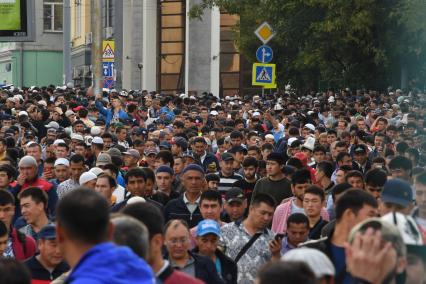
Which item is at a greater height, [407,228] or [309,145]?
[407,228]

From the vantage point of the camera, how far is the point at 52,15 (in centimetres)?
8025

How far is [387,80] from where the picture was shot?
38.3m

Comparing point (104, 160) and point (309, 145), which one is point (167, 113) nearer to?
point (309, 145)

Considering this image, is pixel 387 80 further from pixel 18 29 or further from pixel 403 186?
pixel 403 186

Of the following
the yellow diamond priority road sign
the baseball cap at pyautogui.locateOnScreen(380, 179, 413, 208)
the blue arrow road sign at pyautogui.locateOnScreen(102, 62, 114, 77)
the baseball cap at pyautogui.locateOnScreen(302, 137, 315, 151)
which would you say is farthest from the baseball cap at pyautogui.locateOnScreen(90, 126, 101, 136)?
the blue arrow road sign at pyautogui.locateOnScreen(102, 62, 114, 77)

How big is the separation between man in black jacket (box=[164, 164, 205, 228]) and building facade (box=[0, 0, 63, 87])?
214 ft

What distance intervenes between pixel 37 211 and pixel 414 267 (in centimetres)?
546

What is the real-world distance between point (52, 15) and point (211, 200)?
6966 centimetres

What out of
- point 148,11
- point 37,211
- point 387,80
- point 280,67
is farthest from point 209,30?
point 37,211

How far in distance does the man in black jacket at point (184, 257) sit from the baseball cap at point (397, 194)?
152 centimetres

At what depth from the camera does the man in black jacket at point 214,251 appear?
9891 mm

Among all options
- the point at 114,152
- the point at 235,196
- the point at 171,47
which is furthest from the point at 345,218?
the point at 171,47

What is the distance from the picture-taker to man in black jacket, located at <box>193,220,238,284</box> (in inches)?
389

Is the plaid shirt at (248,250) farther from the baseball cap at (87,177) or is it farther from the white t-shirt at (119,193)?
the baseball cap at (87,177)
